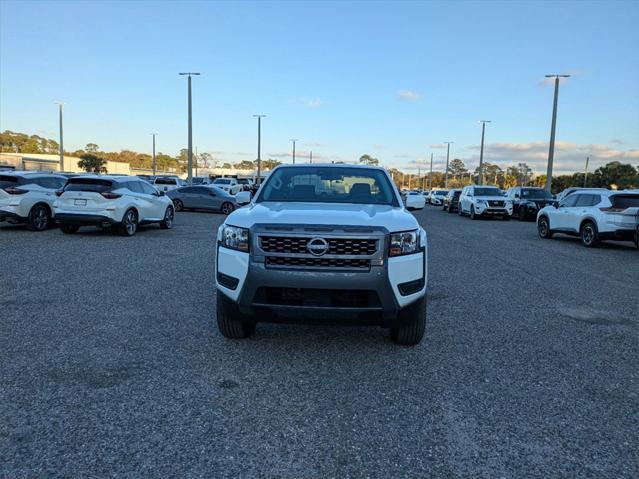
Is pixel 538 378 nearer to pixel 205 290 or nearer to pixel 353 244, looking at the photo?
pixel 353 244

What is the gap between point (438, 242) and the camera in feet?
47.0

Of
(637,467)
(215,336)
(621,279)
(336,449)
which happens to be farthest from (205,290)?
(621,279)

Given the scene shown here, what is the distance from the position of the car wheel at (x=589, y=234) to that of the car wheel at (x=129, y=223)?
507 inches

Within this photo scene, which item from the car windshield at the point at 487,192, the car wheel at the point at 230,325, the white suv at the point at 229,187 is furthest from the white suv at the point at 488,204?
the car wheel at the point at 230,325

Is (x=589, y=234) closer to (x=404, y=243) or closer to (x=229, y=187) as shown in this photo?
(x=404, y=243)

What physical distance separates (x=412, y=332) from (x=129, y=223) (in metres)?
11.1

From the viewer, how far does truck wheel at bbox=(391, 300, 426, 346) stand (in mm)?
4531

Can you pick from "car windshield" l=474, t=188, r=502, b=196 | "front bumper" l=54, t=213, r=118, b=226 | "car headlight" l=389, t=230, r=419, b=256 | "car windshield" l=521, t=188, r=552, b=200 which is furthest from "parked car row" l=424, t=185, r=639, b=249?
"front bumper" l=54, t=213, r=118, b=226

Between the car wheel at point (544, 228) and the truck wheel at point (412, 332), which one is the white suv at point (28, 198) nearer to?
the truck wheel at point (412, 332)

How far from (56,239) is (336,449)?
38.8ft

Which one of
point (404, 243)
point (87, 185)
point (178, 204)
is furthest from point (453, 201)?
point (404, 243)

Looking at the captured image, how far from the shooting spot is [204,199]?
26.5m

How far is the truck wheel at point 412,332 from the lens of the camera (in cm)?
453

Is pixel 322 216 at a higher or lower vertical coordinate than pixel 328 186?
lower
